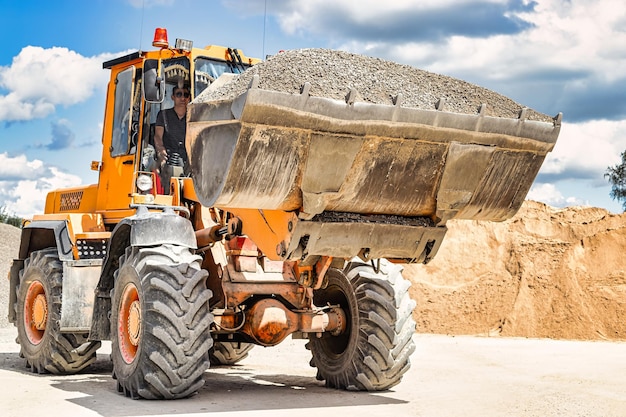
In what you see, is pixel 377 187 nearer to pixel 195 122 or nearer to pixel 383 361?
pixel 195 122

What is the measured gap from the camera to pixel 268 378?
10.9 m

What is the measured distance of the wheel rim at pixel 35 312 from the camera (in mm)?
10836

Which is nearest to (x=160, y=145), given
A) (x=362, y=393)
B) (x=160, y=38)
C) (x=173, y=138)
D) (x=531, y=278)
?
(x=173, y=138)

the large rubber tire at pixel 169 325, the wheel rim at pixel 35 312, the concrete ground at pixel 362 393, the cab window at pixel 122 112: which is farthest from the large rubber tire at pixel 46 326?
the large rubber tire at pixel 169 325

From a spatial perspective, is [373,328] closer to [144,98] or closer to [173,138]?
[173,138]

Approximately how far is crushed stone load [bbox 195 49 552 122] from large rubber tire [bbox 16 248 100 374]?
376 cm

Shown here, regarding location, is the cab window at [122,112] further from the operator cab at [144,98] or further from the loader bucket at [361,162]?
the loader bucket at [361,162]

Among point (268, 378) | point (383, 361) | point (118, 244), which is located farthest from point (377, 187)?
point (268, 378)

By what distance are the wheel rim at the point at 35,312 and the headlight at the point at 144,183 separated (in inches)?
83.6

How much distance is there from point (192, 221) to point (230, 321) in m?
1.27

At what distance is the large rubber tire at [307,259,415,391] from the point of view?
30.1 feet

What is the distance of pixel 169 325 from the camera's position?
8023 millimetres

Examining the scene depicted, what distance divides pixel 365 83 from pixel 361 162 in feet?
2.19

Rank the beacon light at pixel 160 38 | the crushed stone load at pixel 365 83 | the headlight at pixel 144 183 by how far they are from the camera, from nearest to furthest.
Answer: the crushed stone load at pixel 365 83, the headlight at pixel 144 183, the beacon light at pixel 160 38
